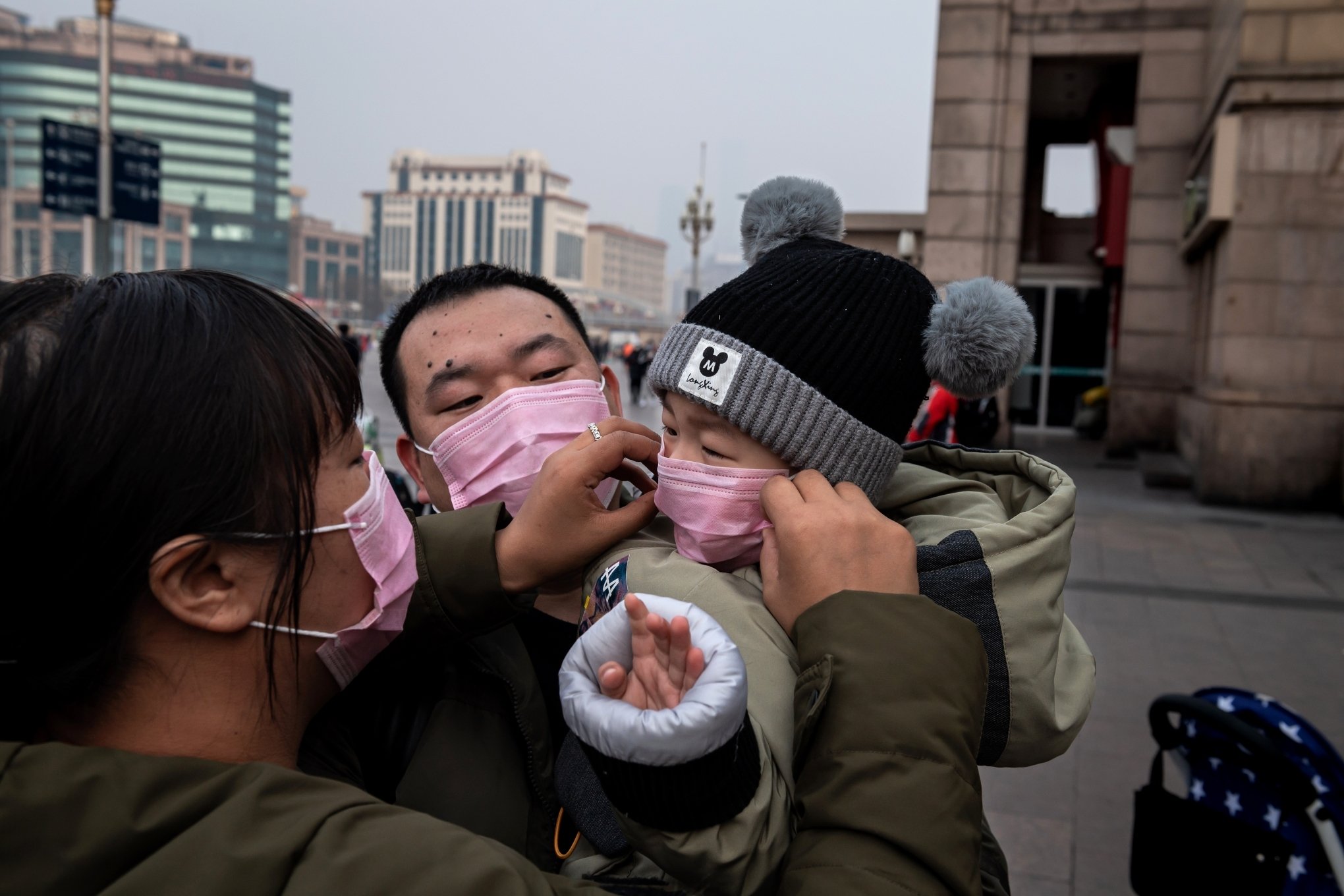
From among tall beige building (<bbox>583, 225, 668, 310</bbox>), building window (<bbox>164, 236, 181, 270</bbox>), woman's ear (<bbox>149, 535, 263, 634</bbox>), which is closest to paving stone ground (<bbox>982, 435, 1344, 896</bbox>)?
woman's ear (<bbox>149, 535, 263, 634</bbox>)

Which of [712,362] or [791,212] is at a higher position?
[791,212]

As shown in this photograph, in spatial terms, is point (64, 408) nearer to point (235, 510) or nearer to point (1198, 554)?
point (235, 510)

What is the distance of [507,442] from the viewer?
200 centimetres

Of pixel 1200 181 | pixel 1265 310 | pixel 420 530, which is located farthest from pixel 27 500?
pixel 1200 181

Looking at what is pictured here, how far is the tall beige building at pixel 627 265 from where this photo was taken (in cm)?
15388

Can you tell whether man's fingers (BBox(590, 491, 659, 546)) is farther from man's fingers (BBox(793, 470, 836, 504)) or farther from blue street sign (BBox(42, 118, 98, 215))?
blue street sign (BBox(42, 118, 98, 215))

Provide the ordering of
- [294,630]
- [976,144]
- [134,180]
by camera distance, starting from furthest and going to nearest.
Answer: [134,180]
[976,144]
[294,630]

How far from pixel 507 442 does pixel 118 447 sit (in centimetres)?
111

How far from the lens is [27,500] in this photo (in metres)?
0.89

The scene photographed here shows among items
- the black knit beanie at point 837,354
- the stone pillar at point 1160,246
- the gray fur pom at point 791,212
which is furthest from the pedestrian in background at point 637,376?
the black knit beanie at point 837,354

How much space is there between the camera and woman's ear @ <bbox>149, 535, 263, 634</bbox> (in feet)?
3.13

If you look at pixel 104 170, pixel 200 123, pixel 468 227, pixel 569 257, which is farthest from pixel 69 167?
pixel 569 257

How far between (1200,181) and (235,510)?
12809 mm

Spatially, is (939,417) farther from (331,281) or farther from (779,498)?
(331,281)
